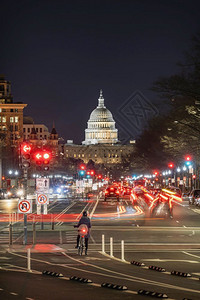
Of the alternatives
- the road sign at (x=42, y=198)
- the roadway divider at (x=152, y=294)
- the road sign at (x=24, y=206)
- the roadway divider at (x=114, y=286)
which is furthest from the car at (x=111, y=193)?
the roadway divider at (x=152, y=294)

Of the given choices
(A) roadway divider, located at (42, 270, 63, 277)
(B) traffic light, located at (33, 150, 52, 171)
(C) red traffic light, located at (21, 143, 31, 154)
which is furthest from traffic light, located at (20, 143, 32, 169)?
(A) roadway divider, located at (42, 270, 63, 277)

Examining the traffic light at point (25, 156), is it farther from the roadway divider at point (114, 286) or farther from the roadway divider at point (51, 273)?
the roadway divider at point (114, 286)

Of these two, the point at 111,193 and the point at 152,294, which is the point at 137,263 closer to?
the point at 152,294

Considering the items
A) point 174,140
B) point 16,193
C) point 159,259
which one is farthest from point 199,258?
point 16,193

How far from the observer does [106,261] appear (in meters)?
23.3

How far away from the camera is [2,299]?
1520cm

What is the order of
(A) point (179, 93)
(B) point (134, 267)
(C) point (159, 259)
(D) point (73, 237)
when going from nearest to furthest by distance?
1. (B) point (134, 267)
2. (C) point (159, 259)
3. (D) point (73, 237)
4. (A) point (179, 93)

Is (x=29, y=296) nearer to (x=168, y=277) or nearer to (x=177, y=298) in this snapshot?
(x=177, y=298)

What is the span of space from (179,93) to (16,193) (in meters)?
48.7

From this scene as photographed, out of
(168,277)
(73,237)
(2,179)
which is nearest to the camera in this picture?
(168,277)

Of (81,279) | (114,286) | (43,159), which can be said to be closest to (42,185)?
(43,159)

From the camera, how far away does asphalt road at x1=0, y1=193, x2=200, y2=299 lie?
1667cm

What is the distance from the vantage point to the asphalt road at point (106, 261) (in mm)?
16672

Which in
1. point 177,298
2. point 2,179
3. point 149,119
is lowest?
point 177,298
